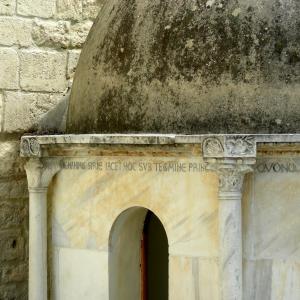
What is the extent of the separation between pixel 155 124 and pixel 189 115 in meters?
0.26

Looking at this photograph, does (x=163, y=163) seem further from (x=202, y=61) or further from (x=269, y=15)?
(x=269, y=15)

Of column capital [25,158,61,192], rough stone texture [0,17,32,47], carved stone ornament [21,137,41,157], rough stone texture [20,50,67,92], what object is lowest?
column capital [25,158,61,192]

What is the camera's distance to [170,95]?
5.41 metres

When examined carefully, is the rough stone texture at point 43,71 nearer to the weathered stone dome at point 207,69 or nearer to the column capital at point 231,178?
the weathered stone dome at point 207,69

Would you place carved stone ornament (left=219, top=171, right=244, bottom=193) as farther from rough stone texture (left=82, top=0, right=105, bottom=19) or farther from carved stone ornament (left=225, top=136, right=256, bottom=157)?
rough stone texture (left=82, top=0, right=105, bottom=19)

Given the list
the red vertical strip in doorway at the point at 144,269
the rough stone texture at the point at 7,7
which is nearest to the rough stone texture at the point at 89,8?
the rough stone texture at the point at 7,7

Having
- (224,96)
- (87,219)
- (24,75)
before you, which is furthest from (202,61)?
(24,75)

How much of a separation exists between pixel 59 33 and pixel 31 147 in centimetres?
191

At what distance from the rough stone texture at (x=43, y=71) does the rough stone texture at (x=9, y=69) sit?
0.06m

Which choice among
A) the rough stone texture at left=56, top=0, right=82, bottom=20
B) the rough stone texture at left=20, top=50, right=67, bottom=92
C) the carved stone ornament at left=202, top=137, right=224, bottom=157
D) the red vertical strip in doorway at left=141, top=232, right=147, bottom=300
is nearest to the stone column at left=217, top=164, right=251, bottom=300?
the carved stone ornament at left=202, top=137, right=224, bottom=157

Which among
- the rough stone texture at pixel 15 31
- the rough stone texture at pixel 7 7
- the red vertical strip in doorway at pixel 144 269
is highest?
the rough stone texture at pixel 7 7

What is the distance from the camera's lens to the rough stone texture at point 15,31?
693 centimetres

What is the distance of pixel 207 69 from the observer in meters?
5.29

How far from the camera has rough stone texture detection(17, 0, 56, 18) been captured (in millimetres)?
7074
